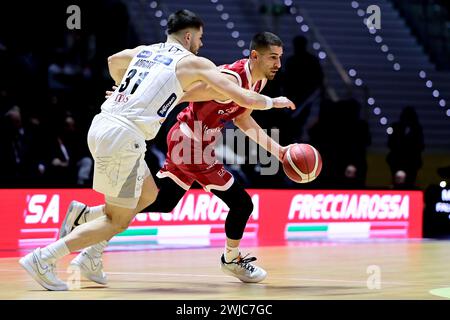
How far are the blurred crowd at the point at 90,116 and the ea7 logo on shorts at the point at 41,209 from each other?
37.8 inches

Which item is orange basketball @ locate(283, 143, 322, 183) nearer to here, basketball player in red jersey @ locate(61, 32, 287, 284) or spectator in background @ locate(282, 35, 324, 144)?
basketball player in red jersey @ locate(61, 32, 287, 284)

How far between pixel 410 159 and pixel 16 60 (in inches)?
242

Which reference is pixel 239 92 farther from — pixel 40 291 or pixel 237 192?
pixel 40 291

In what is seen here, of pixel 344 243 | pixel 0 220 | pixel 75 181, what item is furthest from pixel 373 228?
pixel 0 220

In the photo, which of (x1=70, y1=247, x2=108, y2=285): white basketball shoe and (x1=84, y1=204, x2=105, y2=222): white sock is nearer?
(x1=70, y1=247, x2=108, y2=285): white basketball shoe

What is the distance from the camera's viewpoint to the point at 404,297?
6.66 m

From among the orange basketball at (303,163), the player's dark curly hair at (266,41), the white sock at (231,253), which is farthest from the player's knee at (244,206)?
the player's dark curly hair at (266,41)

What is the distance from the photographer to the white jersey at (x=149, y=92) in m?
6.96

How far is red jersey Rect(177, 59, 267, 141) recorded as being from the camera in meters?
7.96

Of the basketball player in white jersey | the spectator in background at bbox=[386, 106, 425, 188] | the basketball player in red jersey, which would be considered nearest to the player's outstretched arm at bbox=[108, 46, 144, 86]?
the basketball player in white jersey

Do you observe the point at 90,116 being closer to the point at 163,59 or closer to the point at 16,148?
the point at 16,148

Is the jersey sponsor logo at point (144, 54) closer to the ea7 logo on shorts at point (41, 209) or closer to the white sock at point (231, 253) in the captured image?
the white sock at point (231, 253)

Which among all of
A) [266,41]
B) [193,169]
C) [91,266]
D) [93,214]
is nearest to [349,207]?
[193,169]
